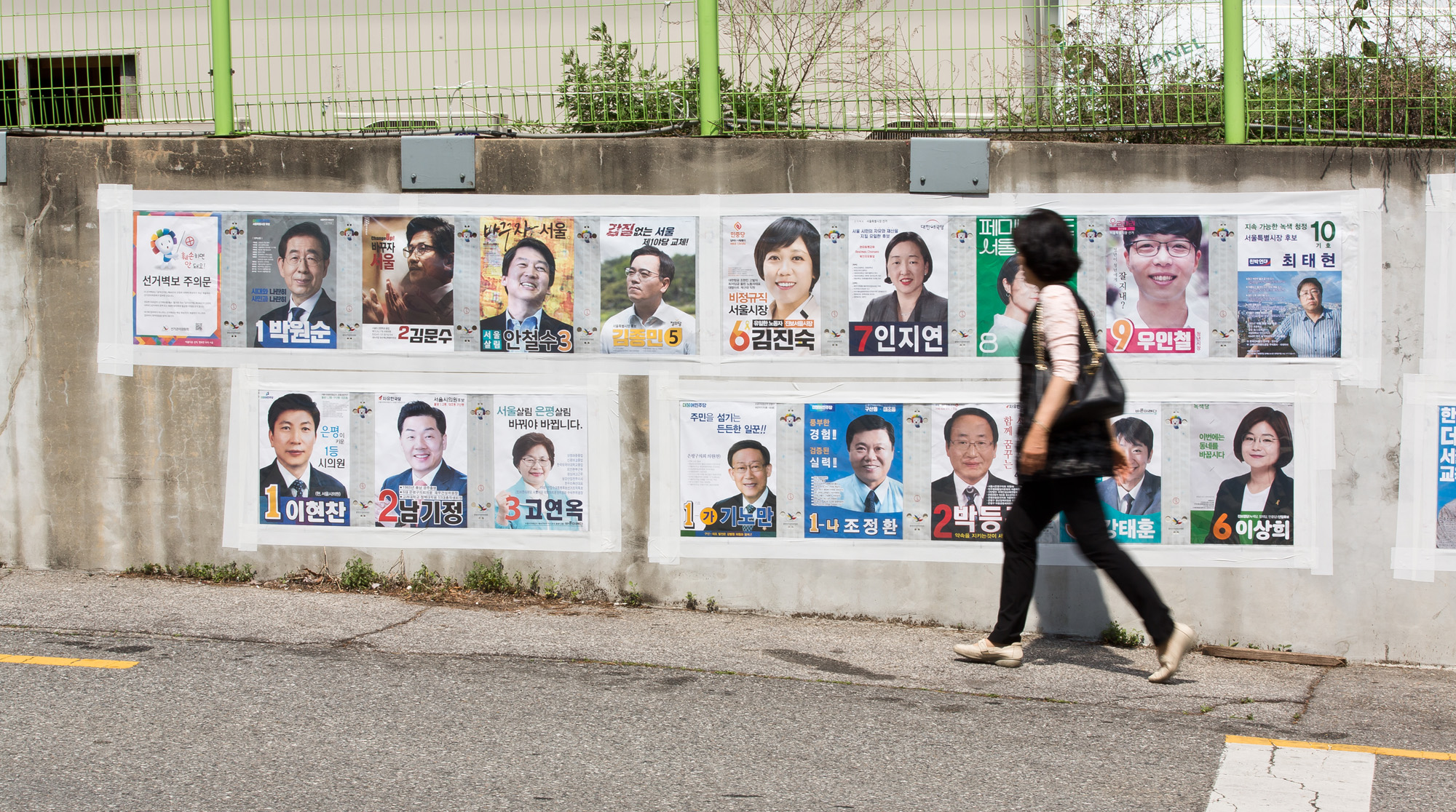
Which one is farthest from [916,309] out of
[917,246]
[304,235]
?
[304,235]

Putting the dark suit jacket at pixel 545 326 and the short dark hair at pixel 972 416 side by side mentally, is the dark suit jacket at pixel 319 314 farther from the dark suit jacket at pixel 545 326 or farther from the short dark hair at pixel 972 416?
the short dark hair at pixel 972 416

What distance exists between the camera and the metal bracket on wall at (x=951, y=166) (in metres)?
5.78

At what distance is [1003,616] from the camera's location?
4.94 m

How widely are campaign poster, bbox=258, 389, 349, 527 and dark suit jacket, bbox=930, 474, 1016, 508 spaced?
2.97 m

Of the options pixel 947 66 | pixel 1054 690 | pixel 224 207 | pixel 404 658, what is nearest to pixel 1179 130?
pixel 947 66

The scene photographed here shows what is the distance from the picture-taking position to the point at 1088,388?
14.9ft

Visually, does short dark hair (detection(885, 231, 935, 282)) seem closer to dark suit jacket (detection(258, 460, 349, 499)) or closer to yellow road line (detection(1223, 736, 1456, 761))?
yellow road line (detection(1223, 736, 1456, 761))

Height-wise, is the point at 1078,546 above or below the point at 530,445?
below

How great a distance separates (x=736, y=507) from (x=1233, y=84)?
10.2 feet

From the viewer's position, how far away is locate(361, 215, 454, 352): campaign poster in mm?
6145

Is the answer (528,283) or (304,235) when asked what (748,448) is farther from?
(304,235)

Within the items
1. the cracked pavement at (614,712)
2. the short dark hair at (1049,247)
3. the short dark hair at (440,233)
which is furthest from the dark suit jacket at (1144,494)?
the short dark hair at (440,233)

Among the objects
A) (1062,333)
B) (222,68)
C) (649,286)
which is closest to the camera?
(1062,333)

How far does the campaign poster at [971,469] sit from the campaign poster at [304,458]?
117 inches
